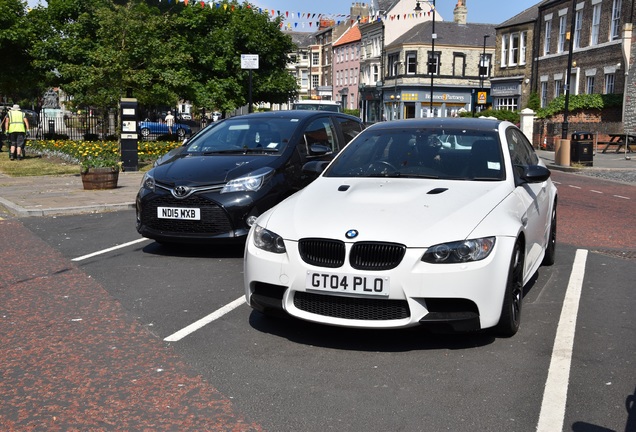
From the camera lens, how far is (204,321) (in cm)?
→ 556

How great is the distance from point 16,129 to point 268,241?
2085 cm

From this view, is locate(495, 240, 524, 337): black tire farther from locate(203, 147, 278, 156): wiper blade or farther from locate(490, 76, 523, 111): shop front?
locate(490, 76, 523, 111): shop front

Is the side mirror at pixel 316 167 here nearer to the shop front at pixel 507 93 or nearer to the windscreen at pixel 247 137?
the windscreen at pixel 247 137

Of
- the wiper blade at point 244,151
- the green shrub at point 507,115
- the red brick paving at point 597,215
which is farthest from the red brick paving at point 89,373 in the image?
the green shrub at point 507,115

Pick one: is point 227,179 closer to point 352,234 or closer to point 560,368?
point 352,234

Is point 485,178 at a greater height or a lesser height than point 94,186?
greater

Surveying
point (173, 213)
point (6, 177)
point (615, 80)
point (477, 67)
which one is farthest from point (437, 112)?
point (173, 213)

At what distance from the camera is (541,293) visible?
21.3 ft

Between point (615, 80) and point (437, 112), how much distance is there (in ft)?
121

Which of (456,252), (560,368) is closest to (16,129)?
(456,252)

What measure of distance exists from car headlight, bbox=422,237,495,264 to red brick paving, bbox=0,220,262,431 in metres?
1.56

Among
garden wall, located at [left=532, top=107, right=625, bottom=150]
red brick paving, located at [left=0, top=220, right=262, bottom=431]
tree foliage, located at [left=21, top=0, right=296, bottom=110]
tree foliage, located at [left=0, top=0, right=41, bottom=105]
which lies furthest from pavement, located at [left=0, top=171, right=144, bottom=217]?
garden wall, located at [left=532, top=107, right=625, bottom=150]

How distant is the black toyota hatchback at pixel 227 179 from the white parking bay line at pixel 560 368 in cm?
324

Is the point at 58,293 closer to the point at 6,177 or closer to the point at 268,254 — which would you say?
the point at 268,254
